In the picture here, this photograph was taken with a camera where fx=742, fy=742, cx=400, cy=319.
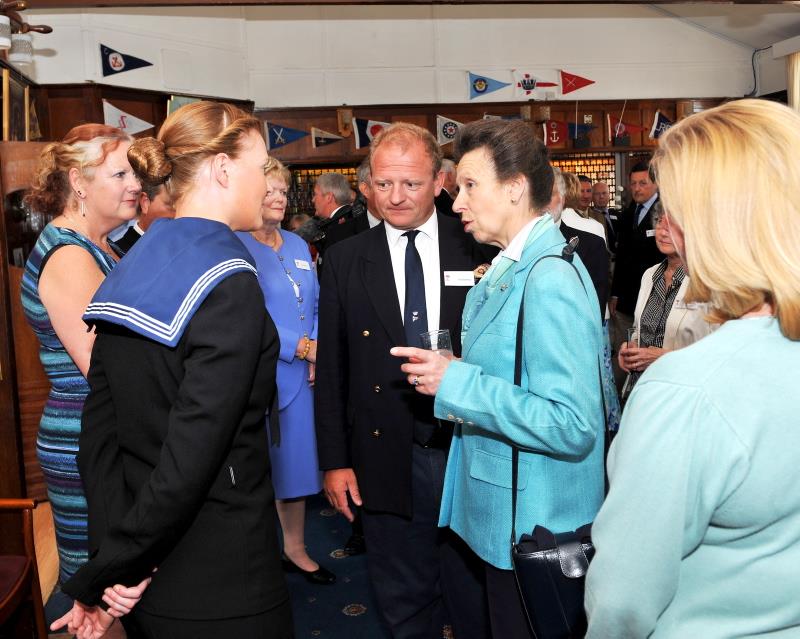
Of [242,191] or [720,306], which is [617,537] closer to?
[720,306]

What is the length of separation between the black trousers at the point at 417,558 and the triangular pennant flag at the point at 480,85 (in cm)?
903

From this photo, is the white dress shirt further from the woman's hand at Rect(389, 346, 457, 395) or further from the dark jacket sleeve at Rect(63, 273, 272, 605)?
the dark jacket sleeve at Rect(63, 273, 272, 605)

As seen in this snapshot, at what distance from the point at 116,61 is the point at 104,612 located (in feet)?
25.6

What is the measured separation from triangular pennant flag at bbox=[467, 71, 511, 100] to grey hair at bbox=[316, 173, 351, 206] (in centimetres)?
515

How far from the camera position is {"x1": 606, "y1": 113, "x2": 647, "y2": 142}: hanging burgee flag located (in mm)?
11320

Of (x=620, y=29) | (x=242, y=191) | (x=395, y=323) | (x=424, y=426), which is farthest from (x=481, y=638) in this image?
(x=620, y=29)

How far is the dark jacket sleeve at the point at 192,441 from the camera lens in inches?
55.2

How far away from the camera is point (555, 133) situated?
36.4 feet

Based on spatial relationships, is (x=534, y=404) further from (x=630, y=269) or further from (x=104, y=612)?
(x=630, y=269)

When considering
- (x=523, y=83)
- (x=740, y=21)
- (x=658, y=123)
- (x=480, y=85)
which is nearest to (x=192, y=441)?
(x=480, y=85)

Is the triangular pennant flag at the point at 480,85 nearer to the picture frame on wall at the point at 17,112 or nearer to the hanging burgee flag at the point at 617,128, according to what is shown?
the hanging burgee flag at the point at 617,128

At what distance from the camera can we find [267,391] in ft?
5.15

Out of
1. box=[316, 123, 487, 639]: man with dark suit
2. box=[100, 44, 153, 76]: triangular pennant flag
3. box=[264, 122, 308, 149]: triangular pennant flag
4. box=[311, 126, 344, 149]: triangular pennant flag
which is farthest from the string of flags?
box=[316, 123, 487, 639]: man with dark suit

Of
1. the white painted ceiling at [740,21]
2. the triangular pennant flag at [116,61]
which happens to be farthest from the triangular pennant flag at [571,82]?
the triangular pennant flag at [116,61]
